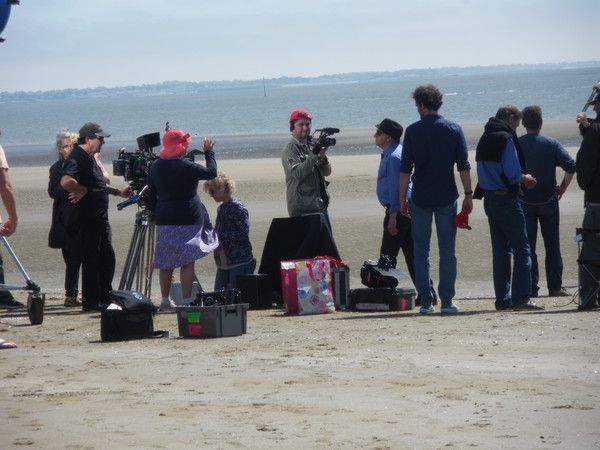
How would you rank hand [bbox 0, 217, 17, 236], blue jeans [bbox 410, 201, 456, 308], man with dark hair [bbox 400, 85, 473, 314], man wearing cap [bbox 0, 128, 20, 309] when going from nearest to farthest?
1. man wearing cap [bbox 0, 128, 20, 309]
2. hand [bbox 0, 217, 17, 236]
3. man with dark hair [bbox 400, 85, 473, 314]
4. blue jeans [bbox 410, 201, 456, 308]

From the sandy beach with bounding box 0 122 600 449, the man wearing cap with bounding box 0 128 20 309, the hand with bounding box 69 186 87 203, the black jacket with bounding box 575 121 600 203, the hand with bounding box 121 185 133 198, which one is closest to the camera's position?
the sandy beach with bounding box 0 122 600 449

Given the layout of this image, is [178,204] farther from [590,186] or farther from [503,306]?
[590,186]

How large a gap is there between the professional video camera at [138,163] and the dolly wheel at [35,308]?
1.44 metres

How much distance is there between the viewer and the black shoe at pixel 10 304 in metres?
11.3

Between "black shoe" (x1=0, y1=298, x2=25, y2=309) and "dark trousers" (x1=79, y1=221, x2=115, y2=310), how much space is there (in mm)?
755

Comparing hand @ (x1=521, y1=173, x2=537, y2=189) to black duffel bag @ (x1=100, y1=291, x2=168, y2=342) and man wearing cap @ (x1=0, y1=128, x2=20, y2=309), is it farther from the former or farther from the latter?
man wearing cap @ (x1=0, y1=128, x2=20, y2=309)

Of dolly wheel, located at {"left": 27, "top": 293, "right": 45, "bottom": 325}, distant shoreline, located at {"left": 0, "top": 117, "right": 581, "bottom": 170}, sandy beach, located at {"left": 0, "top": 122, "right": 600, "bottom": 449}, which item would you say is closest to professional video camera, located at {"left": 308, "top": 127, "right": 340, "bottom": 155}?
sandy beach, located at {"left": 0, "top": 122, "right": 600, "bottom": 449}

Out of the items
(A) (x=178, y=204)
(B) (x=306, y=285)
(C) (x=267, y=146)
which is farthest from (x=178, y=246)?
(C) (x=267, y=146)

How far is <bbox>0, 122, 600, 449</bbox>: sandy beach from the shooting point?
601cm

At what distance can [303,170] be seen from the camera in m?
10.5

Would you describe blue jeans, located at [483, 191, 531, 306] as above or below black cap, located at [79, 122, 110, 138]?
below

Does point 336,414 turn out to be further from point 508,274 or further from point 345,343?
point 508,274

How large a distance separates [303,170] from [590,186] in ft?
7.35

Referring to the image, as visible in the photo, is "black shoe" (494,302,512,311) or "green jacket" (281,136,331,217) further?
"green jacket" (281,136,331,217)
